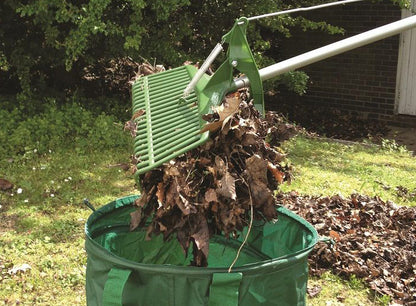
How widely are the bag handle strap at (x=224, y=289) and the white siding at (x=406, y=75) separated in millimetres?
7292

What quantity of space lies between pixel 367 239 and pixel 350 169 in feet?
6.40

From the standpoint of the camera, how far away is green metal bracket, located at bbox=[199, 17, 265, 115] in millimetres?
2016

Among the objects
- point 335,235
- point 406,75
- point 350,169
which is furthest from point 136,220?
point 406,75

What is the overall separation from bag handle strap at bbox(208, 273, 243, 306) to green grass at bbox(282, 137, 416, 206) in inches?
Answer: 125

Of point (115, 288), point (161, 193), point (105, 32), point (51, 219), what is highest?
point (105, 32)

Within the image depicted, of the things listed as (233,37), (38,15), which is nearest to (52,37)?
(38,15)

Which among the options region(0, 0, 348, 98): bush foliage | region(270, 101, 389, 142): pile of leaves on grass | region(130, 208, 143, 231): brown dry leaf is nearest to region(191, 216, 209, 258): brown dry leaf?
region(130, 208, 143, 231): brown dry leaf

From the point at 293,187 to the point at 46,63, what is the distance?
353 cm

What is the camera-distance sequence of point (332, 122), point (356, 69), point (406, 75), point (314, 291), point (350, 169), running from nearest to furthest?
1. point (314, 291)
2. point (350, 169)
3. point (406, 75)
4. point (332, 122)
5. point (356, 69)

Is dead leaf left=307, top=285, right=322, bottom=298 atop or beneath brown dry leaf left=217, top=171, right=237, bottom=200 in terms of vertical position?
beneath

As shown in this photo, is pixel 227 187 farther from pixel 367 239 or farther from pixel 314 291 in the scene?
pixel 367 239

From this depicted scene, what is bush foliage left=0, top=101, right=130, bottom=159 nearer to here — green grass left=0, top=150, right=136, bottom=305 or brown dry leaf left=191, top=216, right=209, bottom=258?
green grass left=0, top=150, right=136, bottom=305

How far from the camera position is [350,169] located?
5672mm

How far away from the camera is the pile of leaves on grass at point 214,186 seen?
187 cm
